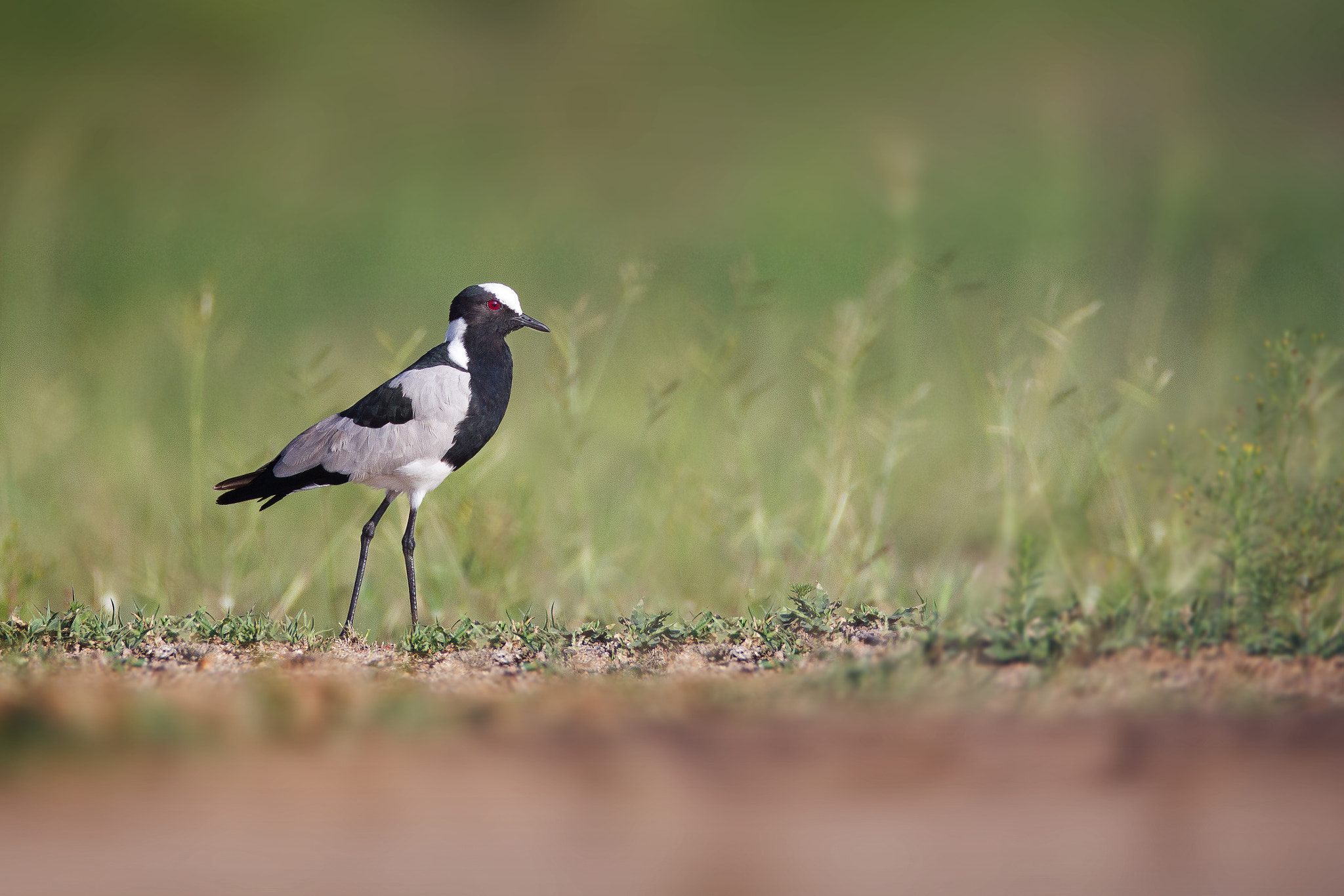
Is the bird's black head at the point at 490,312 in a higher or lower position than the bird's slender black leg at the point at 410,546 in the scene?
higher

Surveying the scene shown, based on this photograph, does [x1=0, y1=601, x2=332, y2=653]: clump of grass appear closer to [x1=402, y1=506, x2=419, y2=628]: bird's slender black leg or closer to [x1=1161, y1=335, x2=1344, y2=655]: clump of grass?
[x1=402, y1=506, x2=419, y2=628]: bird's slender black leg

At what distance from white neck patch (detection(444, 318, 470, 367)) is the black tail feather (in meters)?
0.54

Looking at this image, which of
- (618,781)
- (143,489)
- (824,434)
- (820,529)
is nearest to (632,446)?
(824,434)

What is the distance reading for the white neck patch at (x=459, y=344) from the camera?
428cm

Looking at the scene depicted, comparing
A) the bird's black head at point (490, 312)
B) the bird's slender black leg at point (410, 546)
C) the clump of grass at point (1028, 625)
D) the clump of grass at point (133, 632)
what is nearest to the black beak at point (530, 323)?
the bird's black head at point (490, 312)

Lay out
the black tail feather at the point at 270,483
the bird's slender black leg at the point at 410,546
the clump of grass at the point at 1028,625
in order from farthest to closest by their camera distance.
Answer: the bird's slender black leg at the point at 410,546 → the black tail feather at the point at 270,483 → the clump of grass at the point at 1028,625

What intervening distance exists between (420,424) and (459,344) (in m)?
0.33

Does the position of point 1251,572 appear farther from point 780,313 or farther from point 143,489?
point 143,489

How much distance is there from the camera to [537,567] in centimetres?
515

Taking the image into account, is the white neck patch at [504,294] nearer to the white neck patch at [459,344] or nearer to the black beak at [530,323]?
the black beak at [530,323]

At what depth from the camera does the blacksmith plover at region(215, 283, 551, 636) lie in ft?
13.6

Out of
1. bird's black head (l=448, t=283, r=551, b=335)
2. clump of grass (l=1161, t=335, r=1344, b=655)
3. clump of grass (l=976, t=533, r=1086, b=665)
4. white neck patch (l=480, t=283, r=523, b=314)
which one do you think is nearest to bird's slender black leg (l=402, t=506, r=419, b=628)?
bird's black head (l=448, t=283, r=551, b=335)

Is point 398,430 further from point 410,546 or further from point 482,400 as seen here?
point 410,546

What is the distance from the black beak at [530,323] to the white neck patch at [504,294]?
0.02 m
